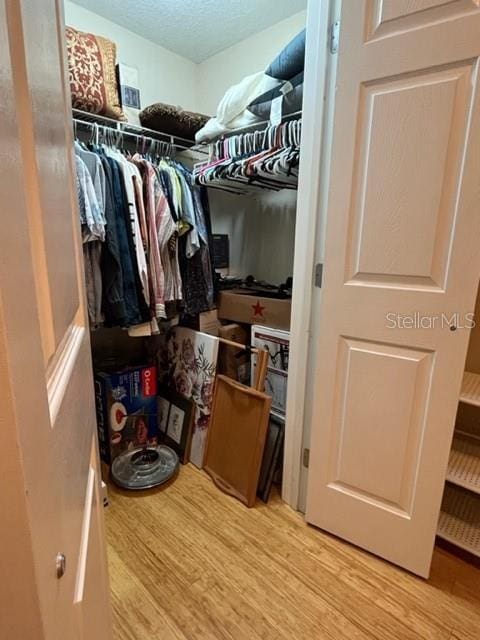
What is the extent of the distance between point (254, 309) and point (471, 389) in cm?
106

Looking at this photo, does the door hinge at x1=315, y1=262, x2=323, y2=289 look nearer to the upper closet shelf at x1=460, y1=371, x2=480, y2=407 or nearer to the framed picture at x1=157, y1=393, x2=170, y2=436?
A: the upper closet shelf at x1=460, y1=371, x2=480, y2=407

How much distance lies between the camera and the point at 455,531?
1458 mm

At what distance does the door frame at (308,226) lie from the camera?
1.27 metres

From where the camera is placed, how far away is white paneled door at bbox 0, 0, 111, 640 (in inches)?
10.5

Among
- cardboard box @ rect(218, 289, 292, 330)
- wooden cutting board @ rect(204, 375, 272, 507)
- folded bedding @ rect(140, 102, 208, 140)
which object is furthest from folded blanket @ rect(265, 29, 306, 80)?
wooden cutting board @ rect(204, 375, 272, 507)

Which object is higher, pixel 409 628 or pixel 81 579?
pixel 81 579

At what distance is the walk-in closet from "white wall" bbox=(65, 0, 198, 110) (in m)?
0.02

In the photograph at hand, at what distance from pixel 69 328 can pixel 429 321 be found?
1.11 metres

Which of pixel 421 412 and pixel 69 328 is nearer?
pixel 69 328

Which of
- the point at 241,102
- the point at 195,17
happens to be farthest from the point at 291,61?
the point at 195,17

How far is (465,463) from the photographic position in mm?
1438

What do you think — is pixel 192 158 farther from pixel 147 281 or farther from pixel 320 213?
pixel 320 213

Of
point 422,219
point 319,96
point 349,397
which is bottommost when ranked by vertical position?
point 349,397

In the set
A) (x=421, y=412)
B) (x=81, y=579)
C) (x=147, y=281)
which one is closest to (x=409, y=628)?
(x=421, y=412)
